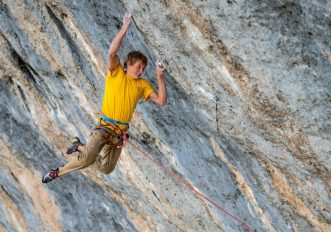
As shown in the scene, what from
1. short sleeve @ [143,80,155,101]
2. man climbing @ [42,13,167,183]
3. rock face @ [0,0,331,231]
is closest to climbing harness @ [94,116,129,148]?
man climbing @ [42,13,167,183]

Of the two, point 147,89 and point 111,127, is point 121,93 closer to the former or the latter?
point 147,89

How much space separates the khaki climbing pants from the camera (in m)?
6.90

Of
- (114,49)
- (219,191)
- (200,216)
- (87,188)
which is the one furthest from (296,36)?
(87,188)

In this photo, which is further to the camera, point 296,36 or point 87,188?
point 87,188

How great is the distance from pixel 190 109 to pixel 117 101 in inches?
46.5

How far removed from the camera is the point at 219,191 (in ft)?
26.9

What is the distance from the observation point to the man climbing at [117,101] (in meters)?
6.14

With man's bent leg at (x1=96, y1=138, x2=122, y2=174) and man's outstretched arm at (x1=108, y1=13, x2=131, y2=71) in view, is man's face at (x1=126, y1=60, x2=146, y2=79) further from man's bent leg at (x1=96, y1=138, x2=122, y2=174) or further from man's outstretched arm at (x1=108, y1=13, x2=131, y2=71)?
man's bent leg at (x1=96, y1=138, x2=122, y2=174)

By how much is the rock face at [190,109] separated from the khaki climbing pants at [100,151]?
972 millimetres

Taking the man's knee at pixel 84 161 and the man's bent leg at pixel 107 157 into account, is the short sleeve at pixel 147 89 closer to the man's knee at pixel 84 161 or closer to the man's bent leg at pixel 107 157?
the man's bent leg at pixel 107 157

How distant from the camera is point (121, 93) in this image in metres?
6.41

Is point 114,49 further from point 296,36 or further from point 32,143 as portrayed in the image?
point 32,143

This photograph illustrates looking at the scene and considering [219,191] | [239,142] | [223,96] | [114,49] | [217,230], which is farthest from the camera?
[217,230]

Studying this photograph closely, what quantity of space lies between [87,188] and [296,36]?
8469 mm
